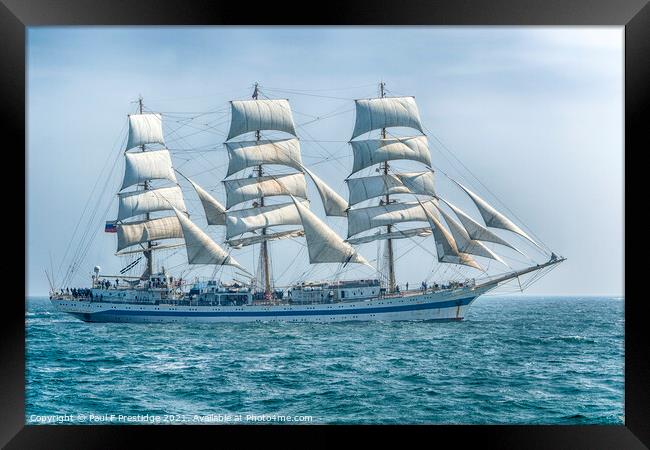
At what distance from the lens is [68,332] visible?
15875mm

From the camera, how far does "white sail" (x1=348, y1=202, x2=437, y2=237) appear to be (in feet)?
61.0

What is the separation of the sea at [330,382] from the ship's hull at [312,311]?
415cm

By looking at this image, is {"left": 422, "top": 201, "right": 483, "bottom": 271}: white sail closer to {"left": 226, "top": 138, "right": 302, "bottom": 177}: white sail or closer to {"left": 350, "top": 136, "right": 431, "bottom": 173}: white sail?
{"left": 350, "top": 136, "right": 431, "bottom": 173}: white sail

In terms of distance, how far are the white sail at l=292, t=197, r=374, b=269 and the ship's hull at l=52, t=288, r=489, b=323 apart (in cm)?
116

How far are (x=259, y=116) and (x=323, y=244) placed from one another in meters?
3.82

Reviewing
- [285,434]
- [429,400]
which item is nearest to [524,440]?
[429,400]

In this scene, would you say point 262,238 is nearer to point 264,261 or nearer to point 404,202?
point 264,261

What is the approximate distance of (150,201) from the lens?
1939 centimetres

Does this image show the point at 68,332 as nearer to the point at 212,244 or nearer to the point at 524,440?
the point at 212,244

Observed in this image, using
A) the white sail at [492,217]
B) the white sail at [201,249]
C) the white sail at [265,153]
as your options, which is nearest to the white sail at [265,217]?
the white sail at [265,153]

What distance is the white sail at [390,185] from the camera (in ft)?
58.9

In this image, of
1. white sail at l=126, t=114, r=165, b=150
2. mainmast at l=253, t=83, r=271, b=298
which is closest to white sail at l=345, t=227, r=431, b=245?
mainmast at l=253, t=83, r=271, b=298

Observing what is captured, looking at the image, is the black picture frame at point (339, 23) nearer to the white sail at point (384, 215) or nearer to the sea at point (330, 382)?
the sea at point (330, 382)
